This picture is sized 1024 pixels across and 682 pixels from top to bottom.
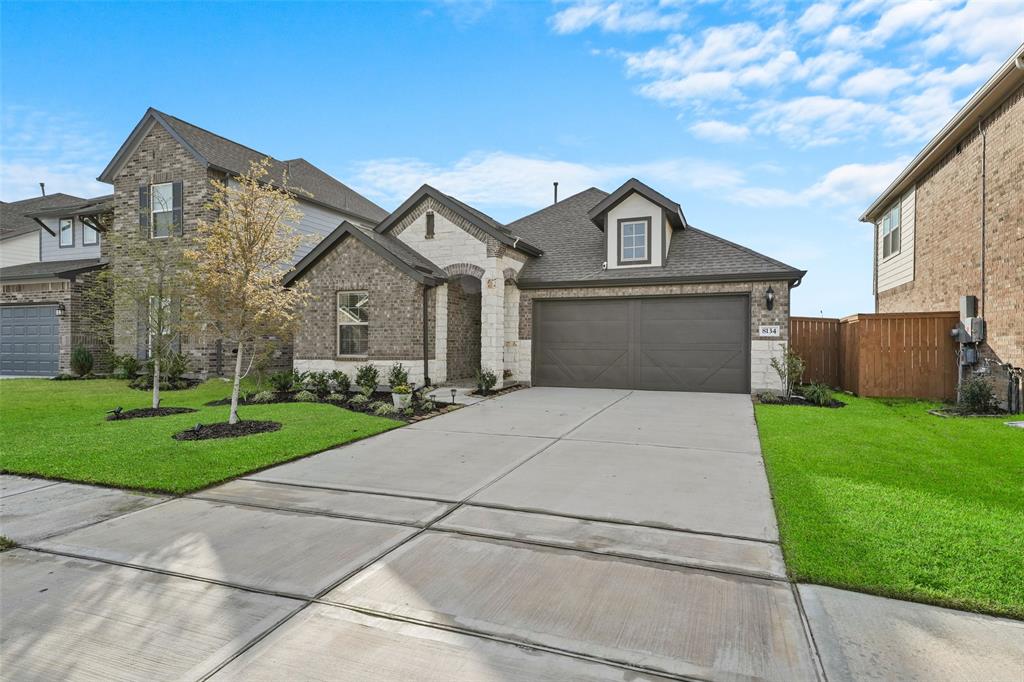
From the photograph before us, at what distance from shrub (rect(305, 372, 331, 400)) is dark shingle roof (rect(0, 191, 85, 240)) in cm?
1733

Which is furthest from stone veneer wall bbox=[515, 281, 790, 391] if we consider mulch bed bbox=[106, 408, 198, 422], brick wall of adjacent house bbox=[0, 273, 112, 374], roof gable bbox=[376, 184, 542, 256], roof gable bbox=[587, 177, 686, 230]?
brick wall of adjacent house bbox=[0, 273, 112, 374]

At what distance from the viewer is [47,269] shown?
19266mm

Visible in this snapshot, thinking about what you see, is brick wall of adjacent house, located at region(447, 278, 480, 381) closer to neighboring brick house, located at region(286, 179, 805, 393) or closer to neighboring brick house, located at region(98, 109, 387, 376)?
neighboring brick house, located at region(286, 179, 805, 393)

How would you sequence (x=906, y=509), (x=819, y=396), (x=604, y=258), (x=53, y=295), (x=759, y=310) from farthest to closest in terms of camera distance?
1. (x=53, y=295)
2. (x=604, y=258)
3. (x=759, y=310)
4. (x=819, y=396)
5. (x=906, y=509)

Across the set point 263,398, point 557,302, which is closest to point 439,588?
point 263,398

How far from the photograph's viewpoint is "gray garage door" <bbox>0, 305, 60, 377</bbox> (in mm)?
18094

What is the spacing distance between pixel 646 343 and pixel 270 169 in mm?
14635

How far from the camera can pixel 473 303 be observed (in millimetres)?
16516

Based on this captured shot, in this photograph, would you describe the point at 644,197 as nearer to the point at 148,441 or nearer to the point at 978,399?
the point at 978,399

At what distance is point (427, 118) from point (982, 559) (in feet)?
50.7

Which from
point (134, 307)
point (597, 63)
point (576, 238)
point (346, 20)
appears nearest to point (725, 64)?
point (597, 63)

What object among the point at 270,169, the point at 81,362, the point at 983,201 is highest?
the point at 270,169

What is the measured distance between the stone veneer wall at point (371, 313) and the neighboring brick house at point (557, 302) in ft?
0.10

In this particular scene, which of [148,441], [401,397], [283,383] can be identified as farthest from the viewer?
[283,383]
